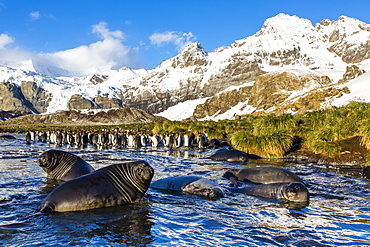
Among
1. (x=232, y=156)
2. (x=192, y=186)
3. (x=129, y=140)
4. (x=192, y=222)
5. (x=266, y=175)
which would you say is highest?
(x=129, y=140)

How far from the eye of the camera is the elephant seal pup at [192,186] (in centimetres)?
844

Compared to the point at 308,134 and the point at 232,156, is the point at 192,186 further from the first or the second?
the point at 308,134

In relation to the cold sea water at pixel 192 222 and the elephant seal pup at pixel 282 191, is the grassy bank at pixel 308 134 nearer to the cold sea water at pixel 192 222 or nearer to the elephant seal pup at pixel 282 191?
the cold sea water at pixel 192 222


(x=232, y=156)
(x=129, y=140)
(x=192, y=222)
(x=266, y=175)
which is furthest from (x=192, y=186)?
(x=129, y=140)

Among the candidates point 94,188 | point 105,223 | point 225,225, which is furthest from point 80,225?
point 225,225

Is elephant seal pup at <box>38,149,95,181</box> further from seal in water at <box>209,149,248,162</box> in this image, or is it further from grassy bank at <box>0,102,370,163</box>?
grassy bank at <box>0,102,370,163</box>

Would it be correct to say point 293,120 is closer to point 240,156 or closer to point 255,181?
point 240,156

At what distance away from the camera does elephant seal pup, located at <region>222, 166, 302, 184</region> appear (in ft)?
33.4

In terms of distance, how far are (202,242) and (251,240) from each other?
34.1 inches

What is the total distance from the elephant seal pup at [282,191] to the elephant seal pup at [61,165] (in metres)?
4.91

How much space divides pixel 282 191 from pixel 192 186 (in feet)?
8.25

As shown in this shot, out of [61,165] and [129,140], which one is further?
[129,140]

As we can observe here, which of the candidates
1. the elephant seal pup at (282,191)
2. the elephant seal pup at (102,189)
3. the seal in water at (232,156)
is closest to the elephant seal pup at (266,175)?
the elephant seal pup at (282,191)

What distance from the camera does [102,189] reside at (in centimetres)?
693
